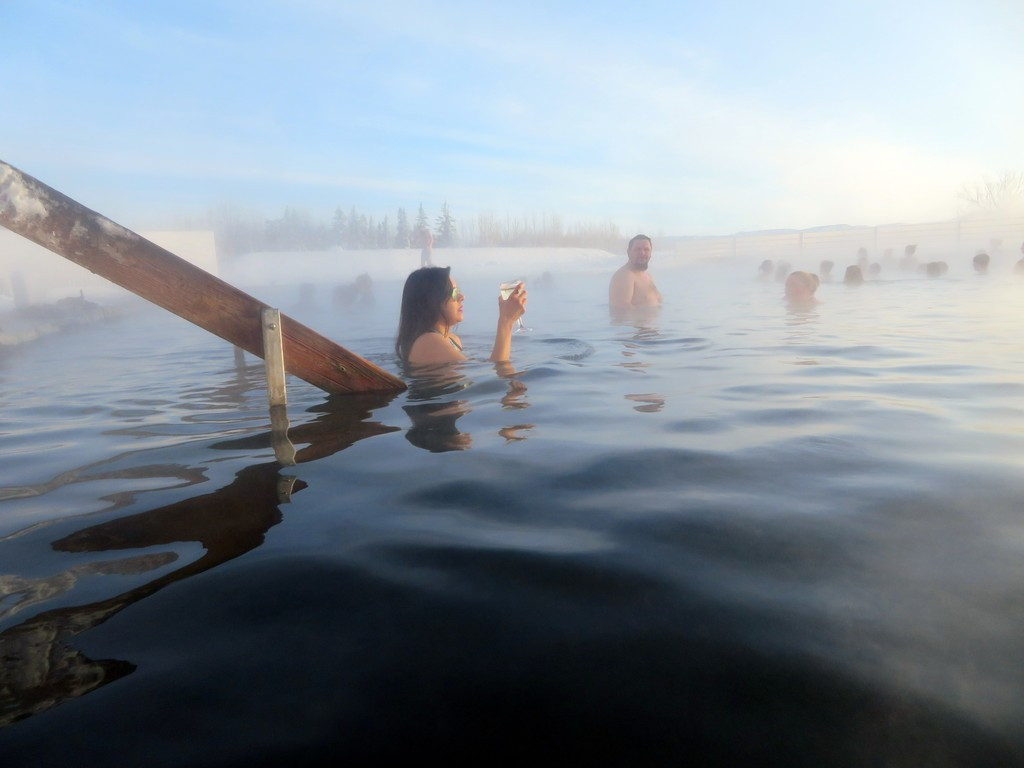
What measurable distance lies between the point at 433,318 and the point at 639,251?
5545 mm

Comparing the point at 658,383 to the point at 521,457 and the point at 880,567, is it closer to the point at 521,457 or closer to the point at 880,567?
the point at 521,457

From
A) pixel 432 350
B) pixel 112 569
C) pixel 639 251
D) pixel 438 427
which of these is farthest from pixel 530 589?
pixel 639 251

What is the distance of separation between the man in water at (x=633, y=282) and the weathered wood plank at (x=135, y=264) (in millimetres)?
7049

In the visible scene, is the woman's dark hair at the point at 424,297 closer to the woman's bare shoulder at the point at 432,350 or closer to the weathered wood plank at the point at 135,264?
the woman's bare shoulder at the point at 432,350

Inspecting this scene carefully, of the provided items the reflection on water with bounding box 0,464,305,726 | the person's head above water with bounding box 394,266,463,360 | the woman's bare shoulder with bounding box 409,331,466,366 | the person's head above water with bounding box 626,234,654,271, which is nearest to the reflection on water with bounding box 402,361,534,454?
the woman's bare shoulder with bounding box 409,331,466,366

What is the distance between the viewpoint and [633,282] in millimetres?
10078

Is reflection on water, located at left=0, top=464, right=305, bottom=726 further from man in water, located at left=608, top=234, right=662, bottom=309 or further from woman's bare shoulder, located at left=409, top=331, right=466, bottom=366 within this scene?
man in water, located at left=608, top=234, right=662, bottom=309

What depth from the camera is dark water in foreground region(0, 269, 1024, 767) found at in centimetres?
100

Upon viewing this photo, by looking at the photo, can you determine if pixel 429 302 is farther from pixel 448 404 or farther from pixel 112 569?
pixel 112 569

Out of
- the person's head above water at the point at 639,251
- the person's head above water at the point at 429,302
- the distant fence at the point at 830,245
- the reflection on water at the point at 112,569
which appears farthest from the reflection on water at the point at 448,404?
the distant fence at the point at 830,245

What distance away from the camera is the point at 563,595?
138cm

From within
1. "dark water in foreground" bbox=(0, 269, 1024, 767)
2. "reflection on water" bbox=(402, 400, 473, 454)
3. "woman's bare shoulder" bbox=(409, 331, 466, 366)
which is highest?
"woman's bare shoulder" bbox=(409, 331, 466, 366)

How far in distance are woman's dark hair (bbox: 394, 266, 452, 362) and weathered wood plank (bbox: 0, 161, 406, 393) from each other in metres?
1.45

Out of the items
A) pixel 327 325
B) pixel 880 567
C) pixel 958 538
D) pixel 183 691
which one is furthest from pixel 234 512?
pixel 327 325
